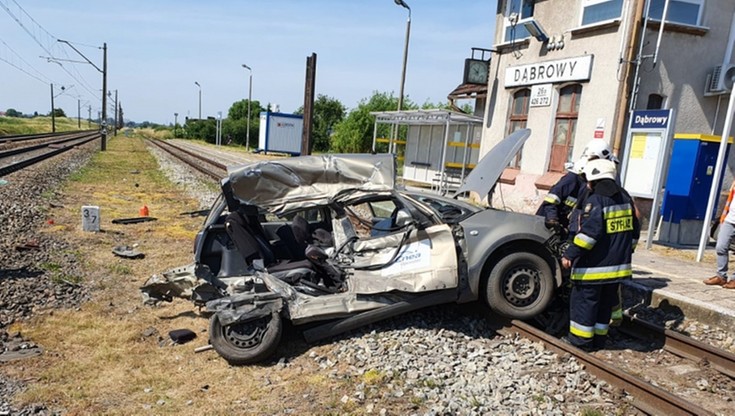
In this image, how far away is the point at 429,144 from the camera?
72.6ft

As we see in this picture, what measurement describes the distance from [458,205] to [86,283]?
506 cm

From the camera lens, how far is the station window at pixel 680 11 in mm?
11891

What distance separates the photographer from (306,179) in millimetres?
5469


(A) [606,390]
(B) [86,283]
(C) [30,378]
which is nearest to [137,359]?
(C) [30,378]

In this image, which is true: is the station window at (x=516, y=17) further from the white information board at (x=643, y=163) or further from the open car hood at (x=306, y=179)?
the open car hood at (x=306, y=179)

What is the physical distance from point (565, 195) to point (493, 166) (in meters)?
0.94

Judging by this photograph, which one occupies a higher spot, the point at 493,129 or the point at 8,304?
the point at 493,129

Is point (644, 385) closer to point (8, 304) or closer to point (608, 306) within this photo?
point (608, 306)

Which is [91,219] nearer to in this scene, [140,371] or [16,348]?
[16,348]

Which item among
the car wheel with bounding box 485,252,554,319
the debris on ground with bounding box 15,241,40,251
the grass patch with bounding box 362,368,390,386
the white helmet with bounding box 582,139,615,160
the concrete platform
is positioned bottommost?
the debris on ground with bounding box 15,241,40,251

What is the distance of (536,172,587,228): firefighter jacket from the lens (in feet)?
20.6

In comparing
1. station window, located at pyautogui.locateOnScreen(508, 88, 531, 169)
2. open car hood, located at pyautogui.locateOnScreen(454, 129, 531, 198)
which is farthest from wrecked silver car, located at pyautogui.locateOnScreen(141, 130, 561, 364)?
station window, located at pyautogui.locateOnScreen(508, 88, 531, 169)

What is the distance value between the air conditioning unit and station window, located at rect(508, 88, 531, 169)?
455cm

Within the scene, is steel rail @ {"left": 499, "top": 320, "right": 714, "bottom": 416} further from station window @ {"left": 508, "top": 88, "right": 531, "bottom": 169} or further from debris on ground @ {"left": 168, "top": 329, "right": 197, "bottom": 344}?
station window @ {"left": 508, "top": 88, "right": 531, "bottom": 169}
